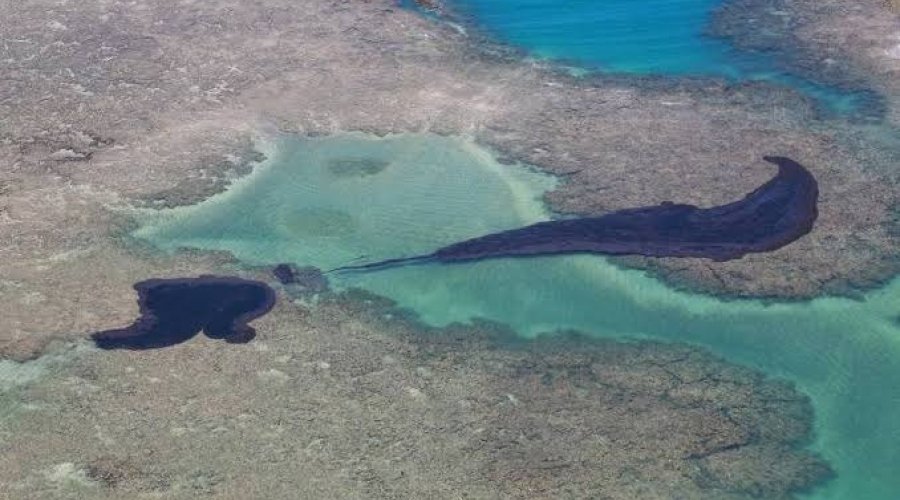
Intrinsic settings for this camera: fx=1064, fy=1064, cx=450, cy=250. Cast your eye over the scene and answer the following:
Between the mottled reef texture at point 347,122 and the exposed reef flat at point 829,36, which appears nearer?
the mottled reef texture at point 347,122

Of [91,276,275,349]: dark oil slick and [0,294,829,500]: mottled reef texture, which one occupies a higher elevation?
[91,276,275,349]: dark oil slick

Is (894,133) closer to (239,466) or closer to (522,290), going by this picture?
(522,290)

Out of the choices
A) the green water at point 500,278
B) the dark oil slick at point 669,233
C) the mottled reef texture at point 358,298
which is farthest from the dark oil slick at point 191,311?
the dark oil slick at point 669,233

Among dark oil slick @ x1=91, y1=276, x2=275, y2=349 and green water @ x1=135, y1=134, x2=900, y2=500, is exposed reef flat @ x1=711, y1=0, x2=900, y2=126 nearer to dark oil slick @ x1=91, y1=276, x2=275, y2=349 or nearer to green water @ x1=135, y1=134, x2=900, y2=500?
green water @ x1=135, y1=134, x2=900, y2=500

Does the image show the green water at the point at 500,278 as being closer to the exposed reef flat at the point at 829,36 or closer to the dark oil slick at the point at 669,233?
the dark oil slick at the point at 669,233

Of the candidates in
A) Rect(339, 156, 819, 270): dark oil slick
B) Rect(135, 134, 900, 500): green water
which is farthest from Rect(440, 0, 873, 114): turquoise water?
Rect(135, 134, 900, 500): green water
